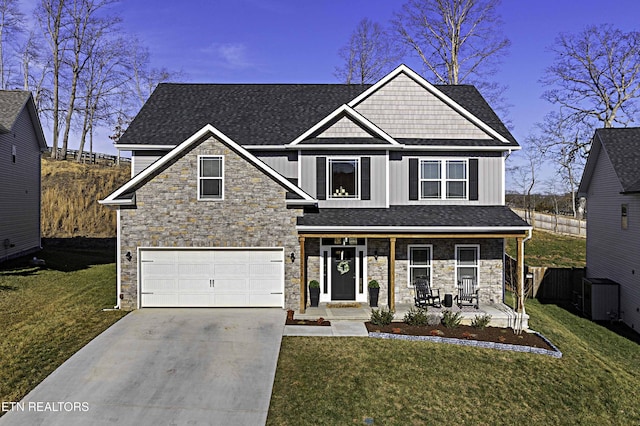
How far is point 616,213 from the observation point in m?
16.8

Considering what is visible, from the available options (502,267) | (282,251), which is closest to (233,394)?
(282,251)

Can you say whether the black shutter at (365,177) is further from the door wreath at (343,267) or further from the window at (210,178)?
the window at (210,178)

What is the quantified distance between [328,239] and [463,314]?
4965 mm

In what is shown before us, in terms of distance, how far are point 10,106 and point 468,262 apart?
75.9 ft

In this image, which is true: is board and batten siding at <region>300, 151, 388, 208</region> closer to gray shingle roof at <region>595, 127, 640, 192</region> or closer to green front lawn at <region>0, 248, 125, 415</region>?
green front lawn at <region>0, 248, 125, 415</region>

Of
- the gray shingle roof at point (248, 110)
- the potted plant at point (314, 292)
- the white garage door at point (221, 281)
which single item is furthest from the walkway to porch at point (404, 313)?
the gray shingle roof at point (248, 110)

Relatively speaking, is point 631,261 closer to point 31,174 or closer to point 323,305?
point 323,305

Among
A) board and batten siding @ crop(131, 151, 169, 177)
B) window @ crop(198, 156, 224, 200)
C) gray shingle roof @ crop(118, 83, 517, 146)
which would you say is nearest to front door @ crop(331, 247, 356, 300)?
window @ crop(198, 156, 224, 200)

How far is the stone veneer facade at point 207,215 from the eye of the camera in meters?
13.6

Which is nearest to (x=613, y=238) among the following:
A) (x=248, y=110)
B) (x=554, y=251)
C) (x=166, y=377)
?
(x=554, y=251)

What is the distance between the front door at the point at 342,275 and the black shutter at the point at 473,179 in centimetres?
480

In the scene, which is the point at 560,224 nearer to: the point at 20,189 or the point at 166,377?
the point at 166,377

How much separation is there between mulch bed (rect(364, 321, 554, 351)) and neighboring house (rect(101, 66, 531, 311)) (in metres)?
1.44

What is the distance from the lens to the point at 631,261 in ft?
Answer: 51.1
